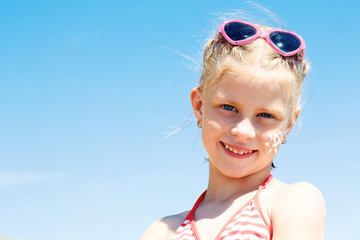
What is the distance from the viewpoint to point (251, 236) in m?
3.48

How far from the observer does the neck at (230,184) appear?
4.03 m

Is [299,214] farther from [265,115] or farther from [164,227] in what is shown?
[164,227]

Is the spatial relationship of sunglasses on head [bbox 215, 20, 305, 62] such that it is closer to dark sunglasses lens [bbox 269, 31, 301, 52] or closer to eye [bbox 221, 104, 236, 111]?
dark sunglasses lens [bbox 269, 31, 301, 52]

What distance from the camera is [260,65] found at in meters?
3.85

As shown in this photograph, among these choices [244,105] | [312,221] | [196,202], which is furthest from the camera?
[196,202]

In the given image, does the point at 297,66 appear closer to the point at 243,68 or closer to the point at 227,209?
the point at 243,68

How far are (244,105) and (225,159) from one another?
1.53 ft

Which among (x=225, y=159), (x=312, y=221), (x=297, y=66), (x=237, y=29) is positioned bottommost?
(x=312, y=221)

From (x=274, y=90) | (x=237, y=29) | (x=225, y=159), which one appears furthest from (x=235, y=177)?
(x=237, y=29)

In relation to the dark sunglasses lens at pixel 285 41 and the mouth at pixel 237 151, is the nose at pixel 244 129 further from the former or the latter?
the dark sunglasses lens at pixel 285 41

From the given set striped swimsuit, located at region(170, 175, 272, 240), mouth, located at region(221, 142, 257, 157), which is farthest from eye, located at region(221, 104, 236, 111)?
striped swimsuit, located at region(170, 175, 272, 240)

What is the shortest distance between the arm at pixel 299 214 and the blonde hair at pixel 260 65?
0.67 metres

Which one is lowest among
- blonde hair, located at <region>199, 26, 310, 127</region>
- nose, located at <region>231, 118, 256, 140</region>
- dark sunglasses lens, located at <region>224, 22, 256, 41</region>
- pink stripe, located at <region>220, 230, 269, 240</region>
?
pink stripe, located at <region>220, 230, 269, 240</region>

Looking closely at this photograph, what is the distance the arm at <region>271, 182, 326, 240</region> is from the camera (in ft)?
11.1
